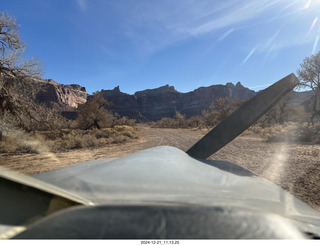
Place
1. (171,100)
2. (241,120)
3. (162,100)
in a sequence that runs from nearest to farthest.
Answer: (241,120), (171,100), (162,100)

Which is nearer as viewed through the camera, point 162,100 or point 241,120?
point 241,120

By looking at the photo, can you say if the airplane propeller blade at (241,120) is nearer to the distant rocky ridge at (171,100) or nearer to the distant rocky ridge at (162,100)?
the distant rocky ridge at (162,100)

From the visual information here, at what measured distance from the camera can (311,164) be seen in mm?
5465

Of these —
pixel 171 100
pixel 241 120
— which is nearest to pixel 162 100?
pixel 171 100

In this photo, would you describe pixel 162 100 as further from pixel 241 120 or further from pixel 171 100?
pixel 241 120

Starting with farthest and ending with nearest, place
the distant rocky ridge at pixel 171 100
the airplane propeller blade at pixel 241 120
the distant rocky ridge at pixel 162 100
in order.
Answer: the distant rocky ridge at pixel 171 100
the distant rocky ridge at pixel 162 100
the airplane propeller blade at pixel 241 120

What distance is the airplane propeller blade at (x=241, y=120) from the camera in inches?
95.6

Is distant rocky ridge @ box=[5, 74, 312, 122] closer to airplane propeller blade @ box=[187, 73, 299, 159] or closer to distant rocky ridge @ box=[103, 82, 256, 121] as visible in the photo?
distant rocky ridge @ box=[103, 82, 256, 121]

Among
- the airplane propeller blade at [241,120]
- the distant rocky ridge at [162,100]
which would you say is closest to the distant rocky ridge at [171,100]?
the distant rocky ridge at [162,100]

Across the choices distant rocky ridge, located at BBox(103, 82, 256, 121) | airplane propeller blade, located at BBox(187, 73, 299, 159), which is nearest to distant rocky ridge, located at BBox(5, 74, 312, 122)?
distant rocky ridge, located at BBox(103, 82, 256, 121)

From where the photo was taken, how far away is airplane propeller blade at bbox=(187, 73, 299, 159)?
243 cm

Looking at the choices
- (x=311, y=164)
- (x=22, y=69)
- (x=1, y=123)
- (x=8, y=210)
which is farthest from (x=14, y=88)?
(x=311, y=164)

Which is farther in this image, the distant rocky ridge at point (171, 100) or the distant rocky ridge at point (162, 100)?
the distant rocky ridge at point (171, 100)

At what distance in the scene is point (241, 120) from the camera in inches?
96.2
